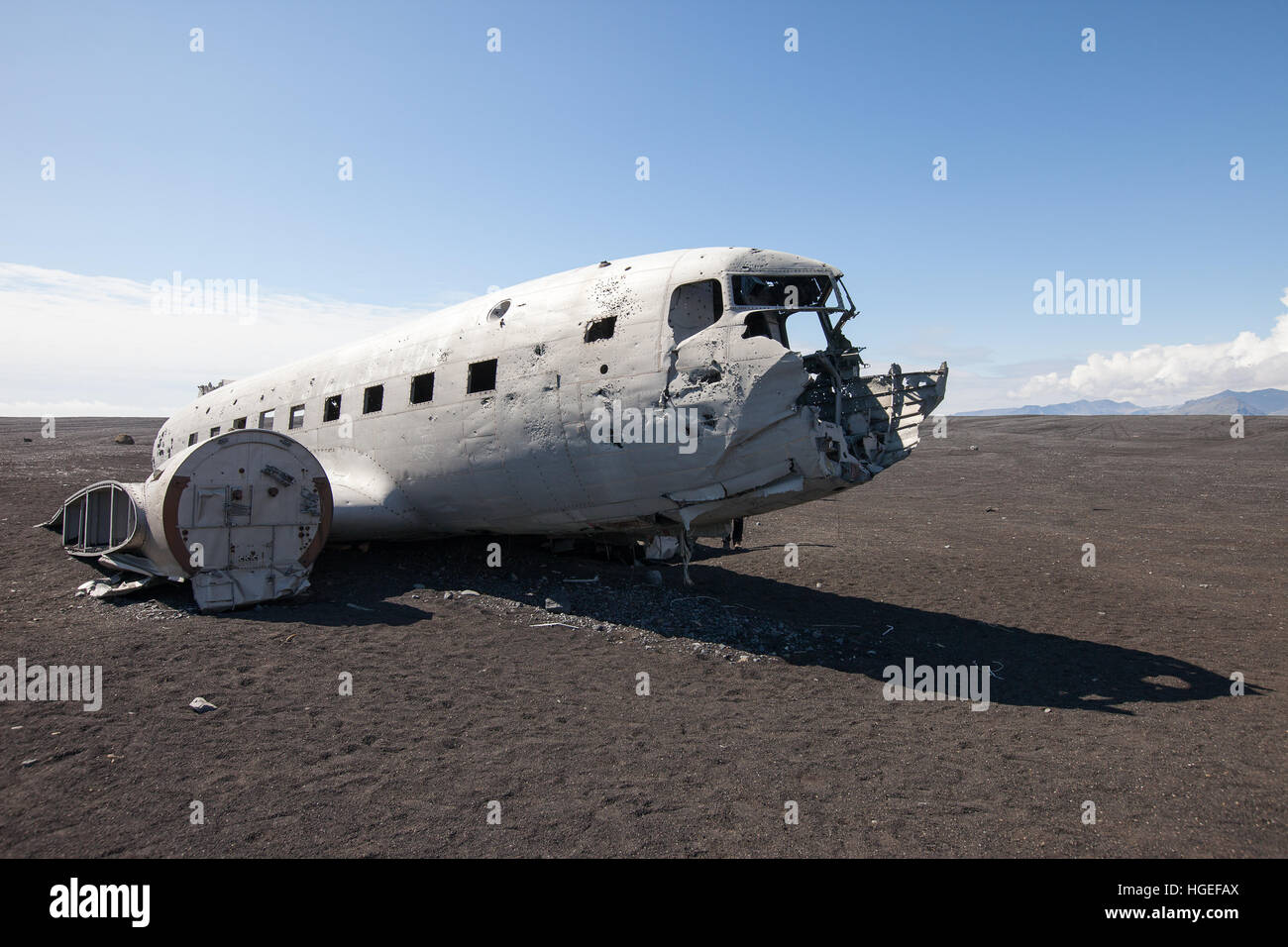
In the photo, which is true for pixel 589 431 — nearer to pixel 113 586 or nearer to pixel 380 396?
pixel 380 396

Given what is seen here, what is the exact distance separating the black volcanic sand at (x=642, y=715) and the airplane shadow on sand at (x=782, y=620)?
0.07 meters

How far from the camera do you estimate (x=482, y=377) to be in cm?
1246

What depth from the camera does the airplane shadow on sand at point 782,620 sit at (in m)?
10.3

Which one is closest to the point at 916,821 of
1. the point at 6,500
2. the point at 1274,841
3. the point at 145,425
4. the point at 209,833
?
the point at 1274,841

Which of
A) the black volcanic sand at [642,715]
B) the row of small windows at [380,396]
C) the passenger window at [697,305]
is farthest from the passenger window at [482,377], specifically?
Answer: the black volcanic sand at [642,715]

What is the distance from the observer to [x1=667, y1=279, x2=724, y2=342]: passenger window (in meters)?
10.8

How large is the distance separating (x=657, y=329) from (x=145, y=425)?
70854mm

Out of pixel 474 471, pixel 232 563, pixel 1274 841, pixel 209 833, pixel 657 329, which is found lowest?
pixel 1274 841

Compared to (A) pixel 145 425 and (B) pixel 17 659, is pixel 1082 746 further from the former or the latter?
(A) pixel 145 425

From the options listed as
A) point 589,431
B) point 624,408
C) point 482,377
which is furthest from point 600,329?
point 482,377

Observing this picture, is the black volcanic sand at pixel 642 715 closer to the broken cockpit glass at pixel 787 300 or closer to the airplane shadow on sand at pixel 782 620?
the airplane shadow on sand at pixel 782 620

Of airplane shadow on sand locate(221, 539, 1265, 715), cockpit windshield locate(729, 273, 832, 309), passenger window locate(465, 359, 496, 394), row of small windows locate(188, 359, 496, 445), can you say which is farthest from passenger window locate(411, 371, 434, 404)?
cockpit windshield locate(729, 273, 832, 309)

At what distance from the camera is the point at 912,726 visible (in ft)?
28.3

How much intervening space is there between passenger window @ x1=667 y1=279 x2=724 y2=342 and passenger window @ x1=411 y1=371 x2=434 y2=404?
16.3ft
